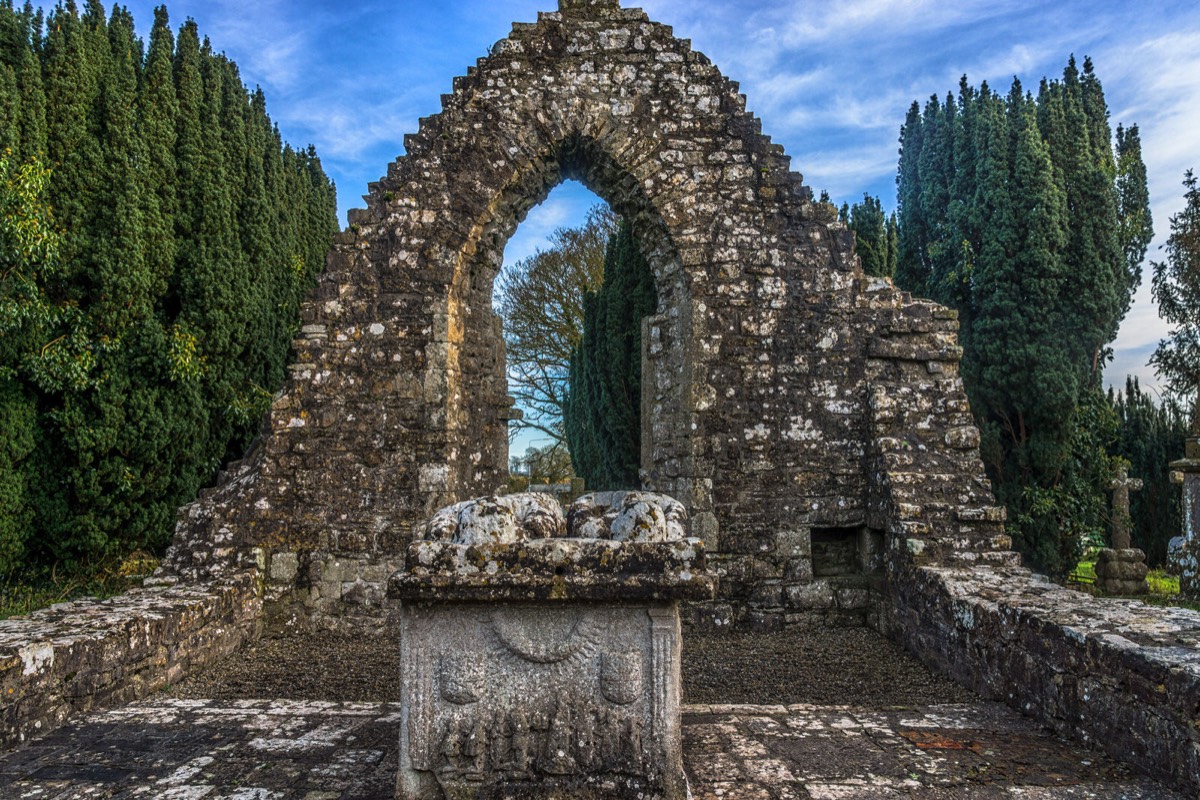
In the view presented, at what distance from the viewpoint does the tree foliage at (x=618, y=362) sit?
962 cm

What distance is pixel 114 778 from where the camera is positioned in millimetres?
3217

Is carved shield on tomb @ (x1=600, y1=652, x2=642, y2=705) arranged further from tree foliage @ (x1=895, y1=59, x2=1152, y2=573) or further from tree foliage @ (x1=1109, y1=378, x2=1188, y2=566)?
tree foliage @ (x1=1109, y1=378, x2=1188, y2=566)

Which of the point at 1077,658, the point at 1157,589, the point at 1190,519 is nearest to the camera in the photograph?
the point at 1077,658

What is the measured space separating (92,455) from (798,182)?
6.76 metres

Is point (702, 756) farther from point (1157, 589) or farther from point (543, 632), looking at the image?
point (1157, 589)

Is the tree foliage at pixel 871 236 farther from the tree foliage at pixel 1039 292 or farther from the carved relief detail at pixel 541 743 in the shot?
the carved relief detail at pixel 541 743

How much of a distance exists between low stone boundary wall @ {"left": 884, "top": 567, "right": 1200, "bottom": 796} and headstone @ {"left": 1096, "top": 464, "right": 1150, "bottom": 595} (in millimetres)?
6019

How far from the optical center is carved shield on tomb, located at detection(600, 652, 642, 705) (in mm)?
2750

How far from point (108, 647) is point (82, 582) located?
431 centimetres

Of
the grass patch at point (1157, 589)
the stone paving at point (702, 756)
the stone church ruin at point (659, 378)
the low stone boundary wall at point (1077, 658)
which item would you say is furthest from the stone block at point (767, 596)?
the grass patch at point (1157, 589)

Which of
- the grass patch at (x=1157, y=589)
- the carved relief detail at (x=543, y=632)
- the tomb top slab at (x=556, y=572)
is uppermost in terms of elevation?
the tomb top slab at (x=556, y=572)

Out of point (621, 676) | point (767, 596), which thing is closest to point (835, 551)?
point (767, 596)

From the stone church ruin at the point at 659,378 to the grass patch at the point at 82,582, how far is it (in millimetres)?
2284

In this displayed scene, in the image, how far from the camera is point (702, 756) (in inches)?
133
